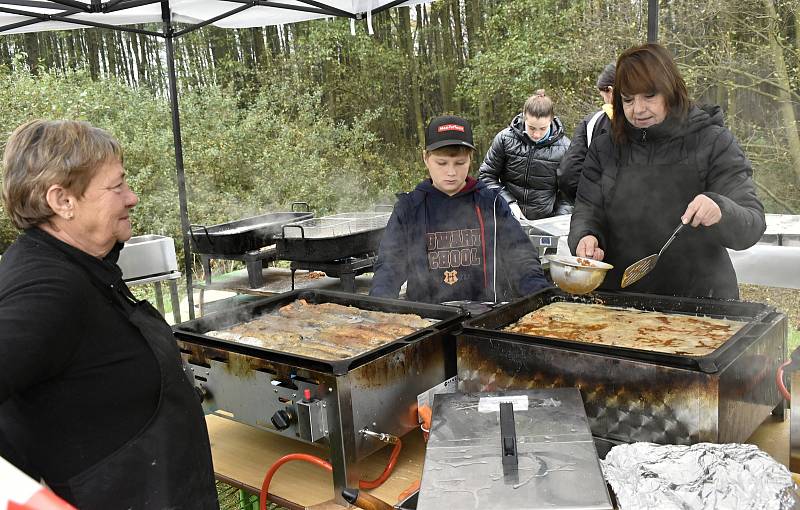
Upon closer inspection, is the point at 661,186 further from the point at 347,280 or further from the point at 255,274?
the point at 255,274

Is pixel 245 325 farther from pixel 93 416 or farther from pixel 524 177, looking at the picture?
pixel 524 177

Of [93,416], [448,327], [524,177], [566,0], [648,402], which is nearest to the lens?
[93,416]

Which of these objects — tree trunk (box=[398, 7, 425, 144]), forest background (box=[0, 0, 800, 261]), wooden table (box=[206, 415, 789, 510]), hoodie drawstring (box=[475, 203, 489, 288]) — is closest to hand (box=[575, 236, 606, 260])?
hoodie drawstring (box=[475, 203, 489, 288])

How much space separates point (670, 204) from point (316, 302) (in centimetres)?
176

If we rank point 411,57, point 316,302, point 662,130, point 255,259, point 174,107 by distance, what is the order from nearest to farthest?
point 662,130 < point 316,302 < point 255,259 < point 174,107 < point 411,57

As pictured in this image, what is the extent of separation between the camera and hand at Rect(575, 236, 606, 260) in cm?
302


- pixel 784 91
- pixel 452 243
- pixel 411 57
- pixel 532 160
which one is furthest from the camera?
pixel 411 57

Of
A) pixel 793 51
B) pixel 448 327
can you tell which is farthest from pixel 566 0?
pixel 448 327

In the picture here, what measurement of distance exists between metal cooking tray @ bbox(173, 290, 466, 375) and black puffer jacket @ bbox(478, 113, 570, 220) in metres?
3.77

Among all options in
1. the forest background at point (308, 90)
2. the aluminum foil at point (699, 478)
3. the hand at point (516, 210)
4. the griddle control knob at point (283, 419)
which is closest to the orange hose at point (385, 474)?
the griddle control knob at point (283, 419)

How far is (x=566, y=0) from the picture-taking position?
10.8 metres

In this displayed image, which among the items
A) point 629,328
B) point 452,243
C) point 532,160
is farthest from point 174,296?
point 629,328

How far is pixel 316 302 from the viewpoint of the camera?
11.0ft

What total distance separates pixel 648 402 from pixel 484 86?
10.6 meters
